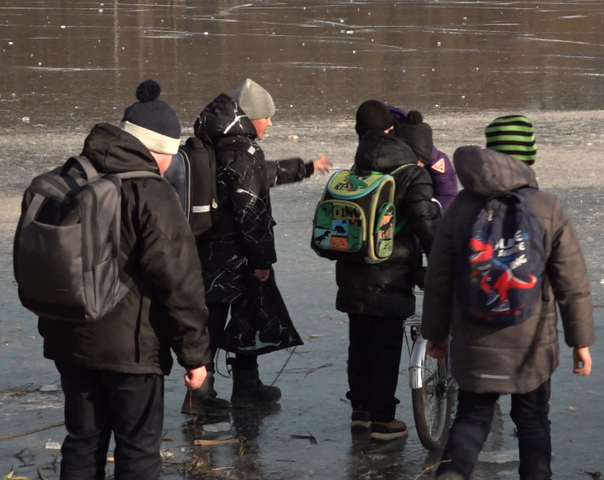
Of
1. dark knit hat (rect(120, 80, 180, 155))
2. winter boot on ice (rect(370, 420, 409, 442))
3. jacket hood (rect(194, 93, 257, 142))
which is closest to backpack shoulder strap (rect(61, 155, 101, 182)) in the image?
dark knit hat (rect(120, 80, 180, 155))

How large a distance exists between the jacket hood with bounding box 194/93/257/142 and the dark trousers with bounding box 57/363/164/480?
1.56 m

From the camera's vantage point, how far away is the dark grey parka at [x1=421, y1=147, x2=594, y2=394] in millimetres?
3783

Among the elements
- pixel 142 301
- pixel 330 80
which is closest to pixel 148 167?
pixel 142 301

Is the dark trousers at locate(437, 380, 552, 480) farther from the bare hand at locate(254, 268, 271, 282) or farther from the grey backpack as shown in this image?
the bare hand at locate(254, 268, 271, 282)

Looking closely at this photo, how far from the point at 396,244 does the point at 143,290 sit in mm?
1494

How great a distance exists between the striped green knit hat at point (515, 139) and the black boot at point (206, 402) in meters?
1.83

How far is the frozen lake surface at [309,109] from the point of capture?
482 cm

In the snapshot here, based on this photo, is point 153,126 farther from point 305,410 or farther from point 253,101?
point 305,410

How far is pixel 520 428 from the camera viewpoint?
13.0ft

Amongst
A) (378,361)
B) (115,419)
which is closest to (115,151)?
(115,419)

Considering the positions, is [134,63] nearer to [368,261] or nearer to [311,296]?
[311,296]

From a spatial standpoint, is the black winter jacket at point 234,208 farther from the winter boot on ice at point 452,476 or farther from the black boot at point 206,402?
the winter boot on ice at point 452,476

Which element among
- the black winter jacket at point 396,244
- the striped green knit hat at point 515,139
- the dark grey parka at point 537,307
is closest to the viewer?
the dark grey parka at point 537,307

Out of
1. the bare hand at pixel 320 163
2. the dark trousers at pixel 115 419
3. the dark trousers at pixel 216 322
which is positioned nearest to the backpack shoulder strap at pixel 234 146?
the bare hand at pixel 320 163
